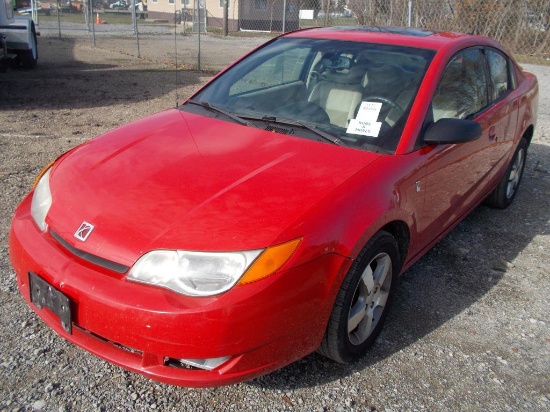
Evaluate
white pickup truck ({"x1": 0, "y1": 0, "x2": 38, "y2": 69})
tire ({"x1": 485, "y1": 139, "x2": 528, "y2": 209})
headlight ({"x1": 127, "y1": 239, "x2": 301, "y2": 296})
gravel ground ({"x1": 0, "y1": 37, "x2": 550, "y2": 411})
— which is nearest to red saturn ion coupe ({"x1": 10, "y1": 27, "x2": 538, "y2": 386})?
headlight ({"x1": 127, "y1": 239, "x2": 301, "y2": 296})

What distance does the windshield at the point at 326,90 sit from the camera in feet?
9.96

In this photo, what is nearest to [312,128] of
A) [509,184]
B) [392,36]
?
[392,36]

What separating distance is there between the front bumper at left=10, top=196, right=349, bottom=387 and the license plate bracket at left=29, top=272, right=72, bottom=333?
0.02 m

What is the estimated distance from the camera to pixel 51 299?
2299mm

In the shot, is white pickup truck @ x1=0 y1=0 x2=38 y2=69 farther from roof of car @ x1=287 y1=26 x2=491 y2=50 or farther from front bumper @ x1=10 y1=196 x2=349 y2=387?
front bumper @ x1=10 y1=196 x2=349 y2=387

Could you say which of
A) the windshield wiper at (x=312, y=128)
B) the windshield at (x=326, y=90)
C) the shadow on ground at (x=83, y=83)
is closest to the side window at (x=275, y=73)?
the windshield at (x=326, y=90)

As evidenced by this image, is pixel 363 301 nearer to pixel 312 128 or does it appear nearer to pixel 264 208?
pixel 264 208

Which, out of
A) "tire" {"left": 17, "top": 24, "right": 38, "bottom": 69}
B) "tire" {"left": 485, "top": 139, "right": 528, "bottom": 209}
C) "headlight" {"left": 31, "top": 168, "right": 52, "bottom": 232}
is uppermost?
"headlight" {"left": 31, "top": 168, "right": 52, "bottom": 232}

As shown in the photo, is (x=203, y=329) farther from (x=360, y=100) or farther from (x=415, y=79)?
(x=415, y=79)

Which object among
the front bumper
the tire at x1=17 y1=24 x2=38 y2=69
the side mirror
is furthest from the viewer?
the tire at x1=17 y1=24 x2=38 y2=69

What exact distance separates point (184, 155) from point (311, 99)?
975mm

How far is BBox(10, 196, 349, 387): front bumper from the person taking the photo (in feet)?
6.73

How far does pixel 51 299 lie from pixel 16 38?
35.7 feet

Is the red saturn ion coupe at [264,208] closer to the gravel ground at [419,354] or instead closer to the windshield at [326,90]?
the windshield at [326,90]
